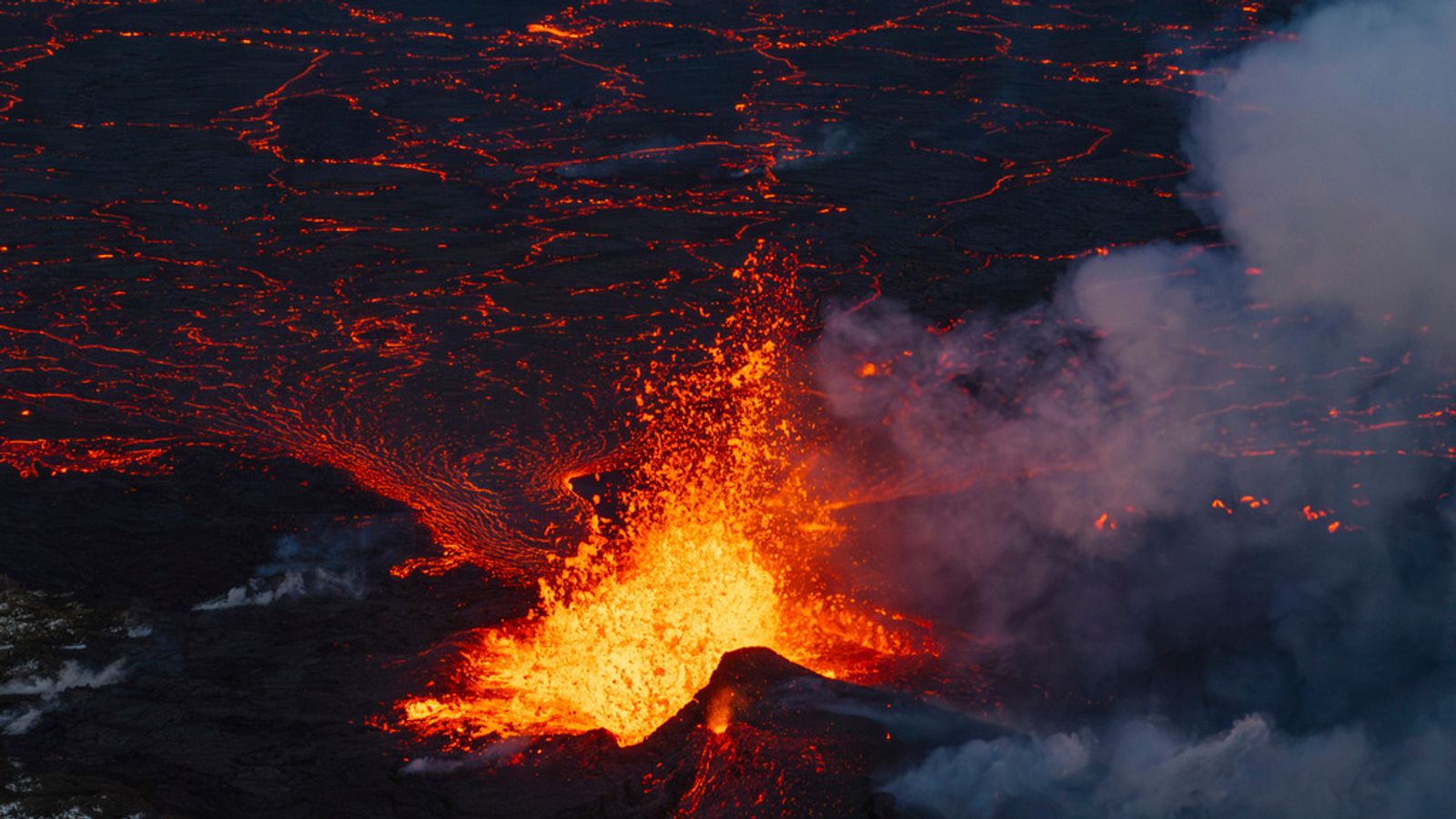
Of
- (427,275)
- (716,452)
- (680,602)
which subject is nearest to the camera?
(680,602)

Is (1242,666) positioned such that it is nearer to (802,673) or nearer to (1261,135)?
(802,673)

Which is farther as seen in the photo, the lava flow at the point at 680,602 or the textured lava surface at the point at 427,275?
the lava flow at the point at 680,602

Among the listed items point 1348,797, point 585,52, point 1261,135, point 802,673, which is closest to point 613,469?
point 802,673

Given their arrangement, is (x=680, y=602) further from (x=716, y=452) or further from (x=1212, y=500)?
(x=1212, y=500)

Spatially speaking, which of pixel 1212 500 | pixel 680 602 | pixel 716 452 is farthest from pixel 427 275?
pixel 1212 500
